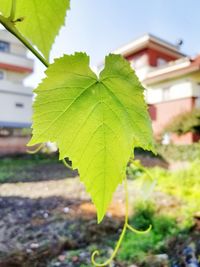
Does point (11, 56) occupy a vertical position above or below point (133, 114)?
above

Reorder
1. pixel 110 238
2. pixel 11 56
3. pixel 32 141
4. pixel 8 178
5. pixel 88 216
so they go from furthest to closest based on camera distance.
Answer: pixel 11 56 → pixel 8 178 → pixel 88 216 → pixel 110 238 → pixel 32 141

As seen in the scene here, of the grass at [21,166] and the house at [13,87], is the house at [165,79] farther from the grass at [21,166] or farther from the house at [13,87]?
the house at [13,87]

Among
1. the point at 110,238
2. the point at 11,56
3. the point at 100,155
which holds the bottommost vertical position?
the point at 110,238

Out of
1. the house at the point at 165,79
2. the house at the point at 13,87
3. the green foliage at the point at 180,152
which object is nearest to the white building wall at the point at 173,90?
the house at the point at 165,79

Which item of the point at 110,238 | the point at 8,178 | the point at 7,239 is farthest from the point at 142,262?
the point at 8,178

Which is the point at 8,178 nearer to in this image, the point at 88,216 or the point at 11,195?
the point at 11,195

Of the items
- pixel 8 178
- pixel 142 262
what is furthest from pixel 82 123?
pixel 8 178

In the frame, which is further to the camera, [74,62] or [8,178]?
[8,178]

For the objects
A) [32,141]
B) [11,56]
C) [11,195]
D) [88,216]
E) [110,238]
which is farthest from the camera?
[11,56]
